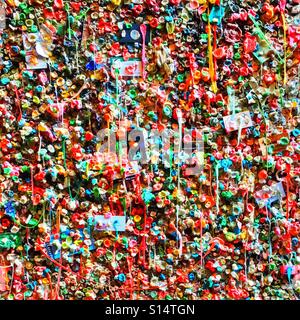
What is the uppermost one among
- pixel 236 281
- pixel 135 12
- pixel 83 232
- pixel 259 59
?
pixel 135 12

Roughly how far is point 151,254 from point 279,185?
41 centimetres

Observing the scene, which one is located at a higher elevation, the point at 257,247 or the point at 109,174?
the point at 109,174

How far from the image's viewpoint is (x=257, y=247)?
143 centimetres

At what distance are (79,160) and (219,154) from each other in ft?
1.28

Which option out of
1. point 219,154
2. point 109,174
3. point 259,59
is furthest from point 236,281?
point 259,59

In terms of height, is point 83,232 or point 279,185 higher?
point 279,185

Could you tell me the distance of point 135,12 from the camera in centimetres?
142

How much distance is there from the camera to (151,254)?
1.43 meters

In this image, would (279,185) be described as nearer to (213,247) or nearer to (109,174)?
(213,247)

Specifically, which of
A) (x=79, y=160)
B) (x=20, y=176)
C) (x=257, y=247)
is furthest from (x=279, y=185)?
(x=20, y=176)

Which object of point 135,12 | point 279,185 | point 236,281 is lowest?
point 236,281

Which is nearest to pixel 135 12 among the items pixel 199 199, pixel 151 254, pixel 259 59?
pixel 259 59

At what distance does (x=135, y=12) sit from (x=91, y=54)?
17cm

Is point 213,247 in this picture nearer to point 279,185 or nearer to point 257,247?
point 257,247
